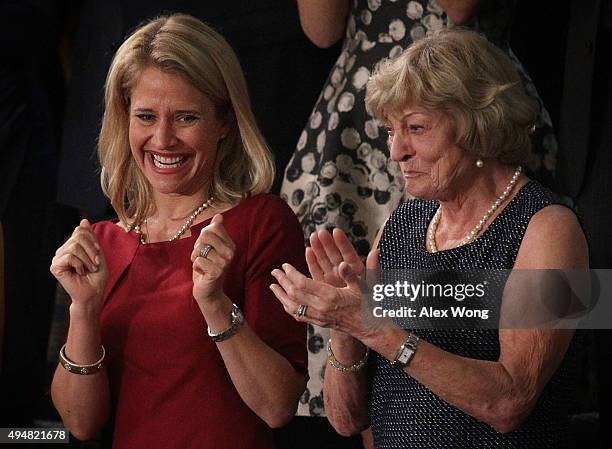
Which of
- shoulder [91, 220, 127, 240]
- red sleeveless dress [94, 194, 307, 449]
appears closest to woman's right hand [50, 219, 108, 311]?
red sleeveless dress [94, 194, 307, 449]

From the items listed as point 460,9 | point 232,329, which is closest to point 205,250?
point 232,329

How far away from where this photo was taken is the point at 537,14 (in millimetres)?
3523

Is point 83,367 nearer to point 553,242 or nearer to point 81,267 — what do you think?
point 81,267

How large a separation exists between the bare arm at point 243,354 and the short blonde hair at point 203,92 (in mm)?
326

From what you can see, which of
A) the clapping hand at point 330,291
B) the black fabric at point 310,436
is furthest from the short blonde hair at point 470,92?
the black fabric at point 310,436

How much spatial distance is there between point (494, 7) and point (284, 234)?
3.20 ft

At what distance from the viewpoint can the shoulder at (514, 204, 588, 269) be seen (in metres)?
2.12

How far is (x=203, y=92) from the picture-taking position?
2.52 meters

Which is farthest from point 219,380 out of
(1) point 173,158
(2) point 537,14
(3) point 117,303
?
(2) point 537,14

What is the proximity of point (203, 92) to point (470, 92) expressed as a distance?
60 centimetres

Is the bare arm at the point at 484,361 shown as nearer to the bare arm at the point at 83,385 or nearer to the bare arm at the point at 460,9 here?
the bare arm at the point at 83,385

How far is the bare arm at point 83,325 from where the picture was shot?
239cm

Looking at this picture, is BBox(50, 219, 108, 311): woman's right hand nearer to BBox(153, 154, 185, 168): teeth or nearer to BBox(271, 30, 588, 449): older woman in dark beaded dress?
BBox(153, 154, 185, 168): teeth

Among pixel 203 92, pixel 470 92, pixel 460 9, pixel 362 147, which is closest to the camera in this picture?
pixel 470 92
